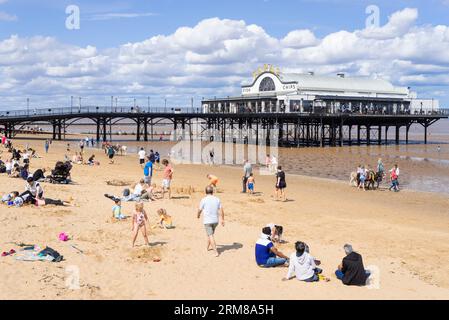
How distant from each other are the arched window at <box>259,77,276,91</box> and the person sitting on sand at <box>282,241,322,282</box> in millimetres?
51217

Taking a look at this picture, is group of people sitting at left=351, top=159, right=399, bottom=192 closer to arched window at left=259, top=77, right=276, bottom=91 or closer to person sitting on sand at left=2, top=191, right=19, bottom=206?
person sitting on sand at left=2, top=191, right=19, bottom=206

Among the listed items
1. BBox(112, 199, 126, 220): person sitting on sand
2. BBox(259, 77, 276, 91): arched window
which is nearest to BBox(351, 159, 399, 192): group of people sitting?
BBox(112, 199, 126, 220): person sitting on sand

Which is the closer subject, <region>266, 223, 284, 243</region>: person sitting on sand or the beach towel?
the beach towel

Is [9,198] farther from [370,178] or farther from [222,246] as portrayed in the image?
[370,178]

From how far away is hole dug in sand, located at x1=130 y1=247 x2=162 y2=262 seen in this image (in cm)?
954

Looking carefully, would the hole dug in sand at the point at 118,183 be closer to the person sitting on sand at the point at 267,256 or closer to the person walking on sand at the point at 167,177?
the person walking on sand at the point at 167,177

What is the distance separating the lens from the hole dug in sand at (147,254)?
376 inches

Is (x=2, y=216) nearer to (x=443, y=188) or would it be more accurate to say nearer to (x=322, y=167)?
(x=443, y=188)

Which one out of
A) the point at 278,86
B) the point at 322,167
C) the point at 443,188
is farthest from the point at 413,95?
the point at 443,188

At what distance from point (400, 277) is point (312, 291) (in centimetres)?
193

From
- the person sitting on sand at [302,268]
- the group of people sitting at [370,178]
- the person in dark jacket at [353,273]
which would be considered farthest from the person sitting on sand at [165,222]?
the group of people sitting at [370,178]

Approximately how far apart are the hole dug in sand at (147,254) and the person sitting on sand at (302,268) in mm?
2545

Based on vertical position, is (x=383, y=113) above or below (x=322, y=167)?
above
